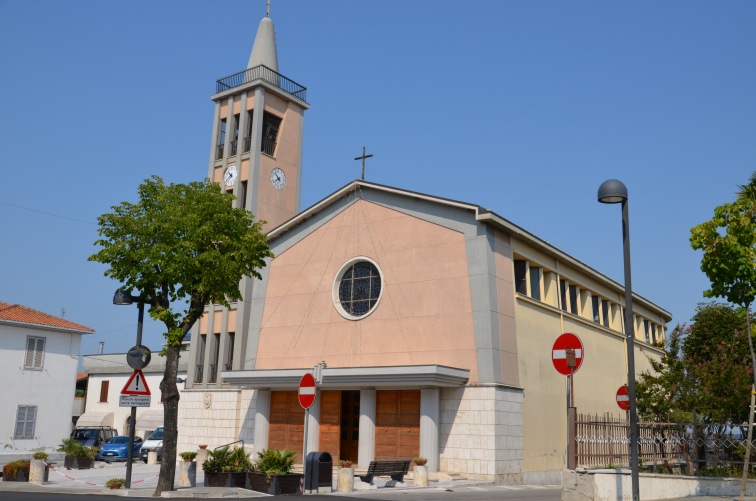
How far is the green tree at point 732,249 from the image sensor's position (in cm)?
1424

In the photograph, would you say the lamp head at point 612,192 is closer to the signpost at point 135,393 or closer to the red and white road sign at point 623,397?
the red and white road sign at point 623,397

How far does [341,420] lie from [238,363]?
7.57m

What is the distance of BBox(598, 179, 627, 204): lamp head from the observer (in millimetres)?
12398

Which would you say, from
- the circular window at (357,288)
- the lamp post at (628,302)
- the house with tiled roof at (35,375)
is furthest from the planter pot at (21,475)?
the lamp post at (628,302)

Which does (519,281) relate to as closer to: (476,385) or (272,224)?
(476,385)

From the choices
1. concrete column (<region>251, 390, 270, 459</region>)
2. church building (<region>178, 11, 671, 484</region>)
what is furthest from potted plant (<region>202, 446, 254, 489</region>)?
concrete column (<region>251, 390, 270, 459</region>)

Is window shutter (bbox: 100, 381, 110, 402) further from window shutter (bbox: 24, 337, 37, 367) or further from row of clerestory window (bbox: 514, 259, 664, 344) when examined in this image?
row of clerestory window (bbox: 514, 259, 664, 344)

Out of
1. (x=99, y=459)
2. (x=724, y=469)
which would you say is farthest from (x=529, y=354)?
(x=99, y=459)

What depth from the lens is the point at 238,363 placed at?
109 ft

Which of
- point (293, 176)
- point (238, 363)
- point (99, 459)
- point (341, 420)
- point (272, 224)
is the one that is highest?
point (293, 176)

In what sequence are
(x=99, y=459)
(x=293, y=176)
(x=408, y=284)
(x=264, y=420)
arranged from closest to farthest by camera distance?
(x=408, y=284) < (x=264, y=420) < (x=99, y=459) < (x=293, y=176)

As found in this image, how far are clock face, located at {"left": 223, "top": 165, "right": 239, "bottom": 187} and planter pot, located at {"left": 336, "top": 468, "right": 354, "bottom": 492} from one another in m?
20.6

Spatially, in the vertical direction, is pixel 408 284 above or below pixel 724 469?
above

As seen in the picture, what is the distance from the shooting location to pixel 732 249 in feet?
46.6
